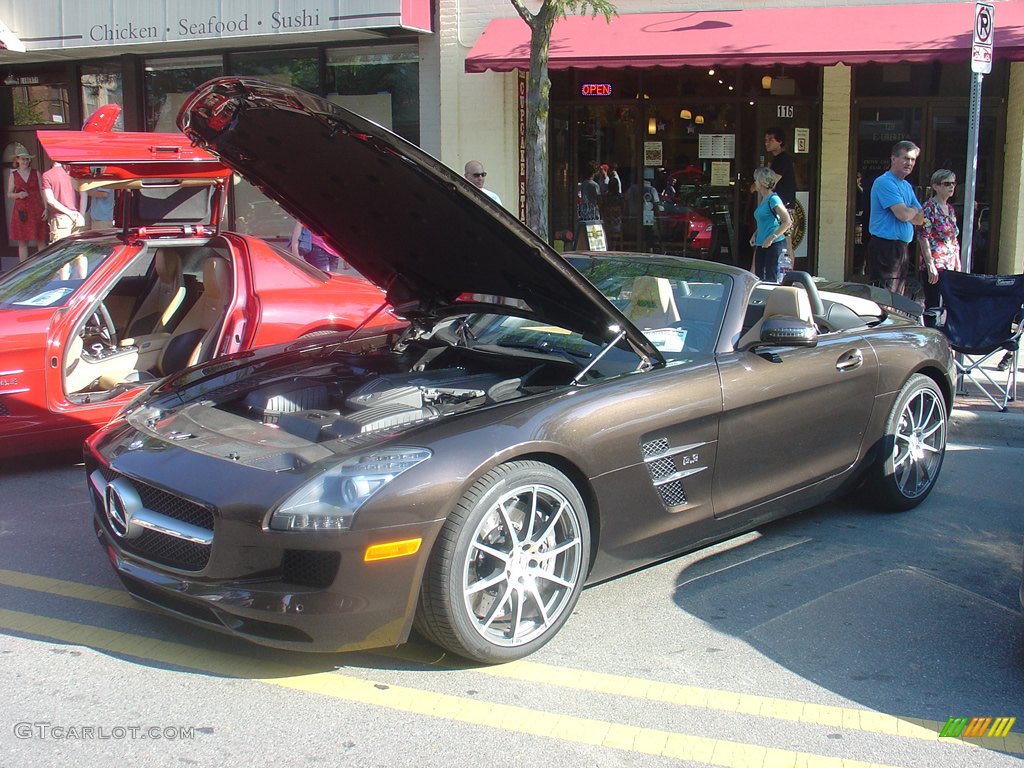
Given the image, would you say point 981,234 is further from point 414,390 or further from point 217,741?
point 217,741

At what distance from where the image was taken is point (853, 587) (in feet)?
14.8

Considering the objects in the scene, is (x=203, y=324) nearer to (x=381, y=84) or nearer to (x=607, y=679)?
(x=607, y=679)

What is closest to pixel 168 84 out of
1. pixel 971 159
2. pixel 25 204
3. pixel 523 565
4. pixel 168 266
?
pixel 25 204

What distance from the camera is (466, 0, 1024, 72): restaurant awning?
10883 mm

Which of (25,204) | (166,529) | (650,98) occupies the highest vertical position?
(650,98)

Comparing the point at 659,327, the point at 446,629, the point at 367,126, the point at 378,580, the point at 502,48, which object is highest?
the point at 502,48

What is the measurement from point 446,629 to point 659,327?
1.81 m

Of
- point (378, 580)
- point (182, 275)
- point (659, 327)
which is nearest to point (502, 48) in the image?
point (182, 275)

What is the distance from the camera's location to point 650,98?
13164 mm

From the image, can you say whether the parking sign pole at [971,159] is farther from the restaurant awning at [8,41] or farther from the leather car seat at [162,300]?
the restaurant awning at [8,41]

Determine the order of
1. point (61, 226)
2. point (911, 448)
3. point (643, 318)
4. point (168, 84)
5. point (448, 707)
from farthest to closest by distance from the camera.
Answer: point (168, 84)
point (61, 226)
point (911, 448)
point (643, 318)
point (448, 707)

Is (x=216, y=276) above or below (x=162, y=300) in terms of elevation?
above

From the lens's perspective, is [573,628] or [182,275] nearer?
[573,628]

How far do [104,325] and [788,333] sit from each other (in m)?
4.45
